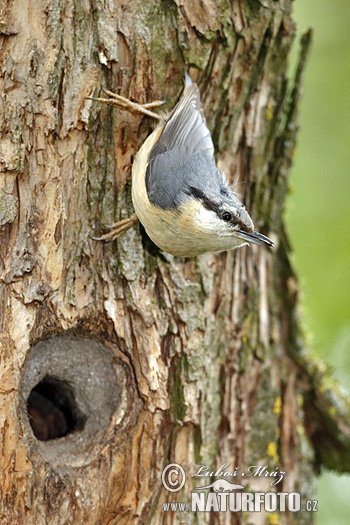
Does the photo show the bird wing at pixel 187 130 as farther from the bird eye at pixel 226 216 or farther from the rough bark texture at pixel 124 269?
the bird eye at pixel 226 216

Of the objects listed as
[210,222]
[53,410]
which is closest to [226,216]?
[210,222]

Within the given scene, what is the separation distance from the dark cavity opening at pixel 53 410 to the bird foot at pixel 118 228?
79 centimetres

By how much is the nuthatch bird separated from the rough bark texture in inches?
Answer: 4.8

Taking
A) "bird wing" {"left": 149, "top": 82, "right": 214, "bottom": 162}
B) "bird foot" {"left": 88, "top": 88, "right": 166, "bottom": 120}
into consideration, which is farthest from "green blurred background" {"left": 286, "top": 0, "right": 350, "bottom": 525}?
"bird foot" {"left": 88, "top": 88, "right": 166, "bottom": 120}

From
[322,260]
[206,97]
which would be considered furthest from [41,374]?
[322,260]

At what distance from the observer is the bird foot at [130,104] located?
8.25ft

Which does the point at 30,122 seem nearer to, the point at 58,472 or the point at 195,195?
the point at 195,195

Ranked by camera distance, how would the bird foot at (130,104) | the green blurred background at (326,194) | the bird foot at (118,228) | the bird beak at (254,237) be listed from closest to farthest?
1. the bird beak at (254,237)
2. the bird foot at (130,104)
3. the bird foot at (118,228)
4. the green blurred background at (326,194)

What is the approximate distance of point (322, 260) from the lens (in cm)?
462

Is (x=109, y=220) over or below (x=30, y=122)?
below

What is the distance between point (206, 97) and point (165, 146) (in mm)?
343

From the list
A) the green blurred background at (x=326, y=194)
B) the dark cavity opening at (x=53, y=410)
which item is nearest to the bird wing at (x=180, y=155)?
the dark cavity opening at (x=53, y=410)

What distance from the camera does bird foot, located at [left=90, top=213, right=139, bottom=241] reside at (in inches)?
104

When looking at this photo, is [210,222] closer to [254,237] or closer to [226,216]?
[226,216]
